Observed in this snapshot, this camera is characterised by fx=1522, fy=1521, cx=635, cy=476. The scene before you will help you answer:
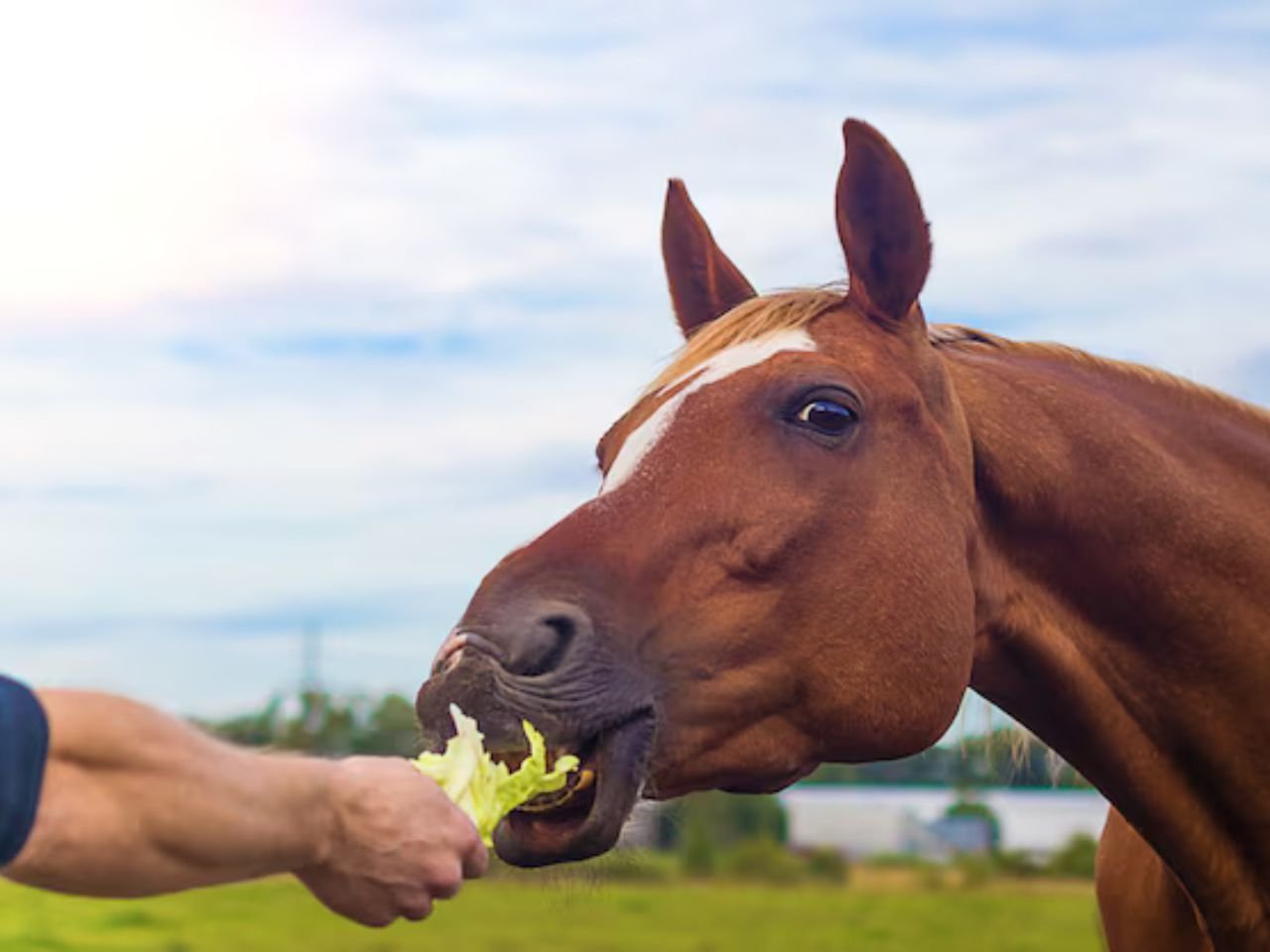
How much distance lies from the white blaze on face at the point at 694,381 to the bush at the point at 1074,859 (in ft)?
56.7

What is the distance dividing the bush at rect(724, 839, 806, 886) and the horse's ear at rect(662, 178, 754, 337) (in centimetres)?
1674

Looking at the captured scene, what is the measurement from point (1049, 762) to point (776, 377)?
1671 mm

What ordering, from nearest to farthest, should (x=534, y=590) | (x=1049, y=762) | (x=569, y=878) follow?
(x=534, y=590), (x=569, y=878), (x=1049, y=762)

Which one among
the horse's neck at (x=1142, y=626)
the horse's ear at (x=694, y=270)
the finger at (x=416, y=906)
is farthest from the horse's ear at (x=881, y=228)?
the finger at (x=416, y=906)

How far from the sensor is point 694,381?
3938mm

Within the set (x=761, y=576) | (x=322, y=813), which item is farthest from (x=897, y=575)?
(x=322, y=813)

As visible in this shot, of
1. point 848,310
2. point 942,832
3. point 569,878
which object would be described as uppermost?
point 848,310

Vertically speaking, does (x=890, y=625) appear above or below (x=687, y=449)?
below

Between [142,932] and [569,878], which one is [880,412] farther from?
[142,932]

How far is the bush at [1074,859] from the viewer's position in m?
20.1

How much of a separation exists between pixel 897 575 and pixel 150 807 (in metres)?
2.13

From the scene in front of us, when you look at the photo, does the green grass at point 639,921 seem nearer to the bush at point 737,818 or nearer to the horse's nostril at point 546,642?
the bush at point 737,818

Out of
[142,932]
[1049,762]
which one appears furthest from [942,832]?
[1049,762]

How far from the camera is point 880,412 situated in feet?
12.9
